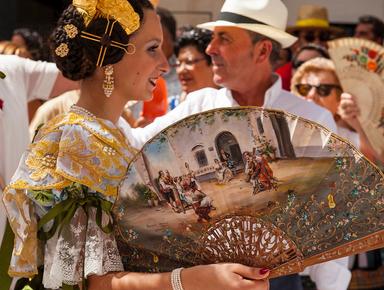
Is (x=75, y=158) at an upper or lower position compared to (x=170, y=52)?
lower

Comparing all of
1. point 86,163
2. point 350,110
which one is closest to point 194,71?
point 350,110

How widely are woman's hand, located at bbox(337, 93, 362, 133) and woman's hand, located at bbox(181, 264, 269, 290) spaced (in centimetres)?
239

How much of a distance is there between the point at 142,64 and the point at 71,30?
0.24 metres

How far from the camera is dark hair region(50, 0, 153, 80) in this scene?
2840mm

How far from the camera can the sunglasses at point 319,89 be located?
5082 millimetres

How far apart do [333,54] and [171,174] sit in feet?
7.71

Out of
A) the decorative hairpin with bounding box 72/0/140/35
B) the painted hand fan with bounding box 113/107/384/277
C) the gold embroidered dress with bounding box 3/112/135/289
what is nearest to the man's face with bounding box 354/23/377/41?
the decorative hairpin with bounding box 72/0/140/35

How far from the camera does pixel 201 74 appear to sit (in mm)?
5449

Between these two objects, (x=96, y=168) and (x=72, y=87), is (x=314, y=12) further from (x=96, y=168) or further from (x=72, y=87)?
(x=96, y=168)

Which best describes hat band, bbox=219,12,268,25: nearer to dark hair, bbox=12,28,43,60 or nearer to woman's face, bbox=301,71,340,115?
woman's face, bbox=301,71,340,115

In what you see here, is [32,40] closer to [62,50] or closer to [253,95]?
[253,95]

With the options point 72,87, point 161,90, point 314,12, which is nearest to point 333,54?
point 161,90

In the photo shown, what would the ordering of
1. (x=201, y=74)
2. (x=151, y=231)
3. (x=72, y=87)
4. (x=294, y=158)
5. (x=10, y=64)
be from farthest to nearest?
(x=201, y=74) → (x=72, y=87) → (x=10, y=64) → (x=151, y=231) → (x=294, y=158)

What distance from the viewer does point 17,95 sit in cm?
368
